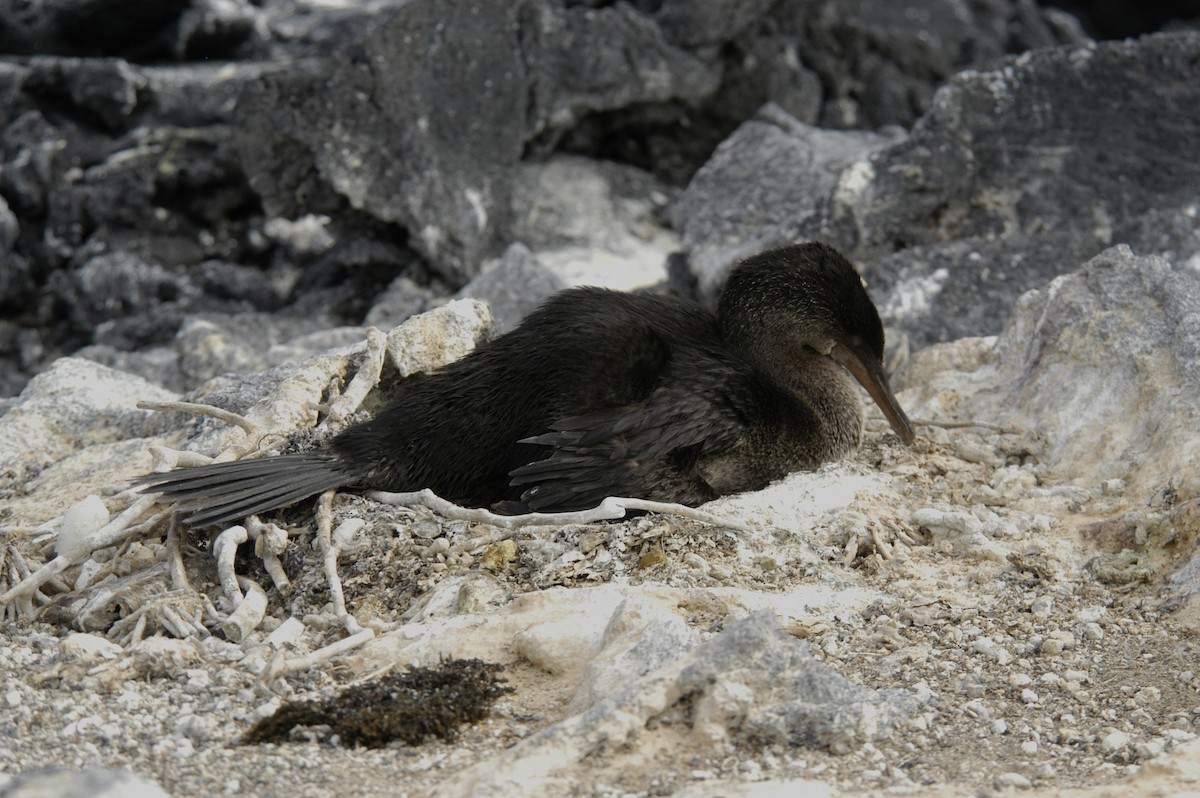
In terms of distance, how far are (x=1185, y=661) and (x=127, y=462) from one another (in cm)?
365

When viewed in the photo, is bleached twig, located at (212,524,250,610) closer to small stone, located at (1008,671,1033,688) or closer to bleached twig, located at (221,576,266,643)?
bleached twig, located at (221,576,266,643)

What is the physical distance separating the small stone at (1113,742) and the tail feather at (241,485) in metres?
2.47

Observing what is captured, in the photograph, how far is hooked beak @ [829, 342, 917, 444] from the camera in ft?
17.2

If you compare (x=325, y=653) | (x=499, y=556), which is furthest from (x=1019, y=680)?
(x=325, y=653)

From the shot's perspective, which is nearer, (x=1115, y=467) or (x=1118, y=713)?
(x=1118, y=713)

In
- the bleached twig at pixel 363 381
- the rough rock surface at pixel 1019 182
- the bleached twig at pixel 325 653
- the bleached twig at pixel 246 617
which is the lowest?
the bleached twig at pixel 246 617

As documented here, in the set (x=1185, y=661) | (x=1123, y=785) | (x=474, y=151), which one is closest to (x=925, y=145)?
(x=474, y=151)

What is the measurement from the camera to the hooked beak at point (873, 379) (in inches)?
207

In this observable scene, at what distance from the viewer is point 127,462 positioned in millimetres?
5242

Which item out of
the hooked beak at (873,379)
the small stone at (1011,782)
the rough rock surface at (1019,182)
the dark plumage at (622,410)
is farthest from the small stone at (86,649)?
the rough rock surface at (1019,182)

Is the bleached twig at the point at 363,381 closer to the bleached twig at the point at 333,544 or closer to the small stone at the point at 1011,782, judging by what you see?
the bleached twig at the point at 333,544

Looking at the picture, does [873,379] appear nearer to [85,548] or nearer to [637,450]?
[637,450]

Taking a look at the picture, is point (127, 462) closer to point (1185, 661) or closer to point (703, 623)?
point (703, 623)

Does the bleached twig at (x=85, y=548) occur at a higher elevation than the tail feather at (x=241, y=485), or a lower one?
lower
